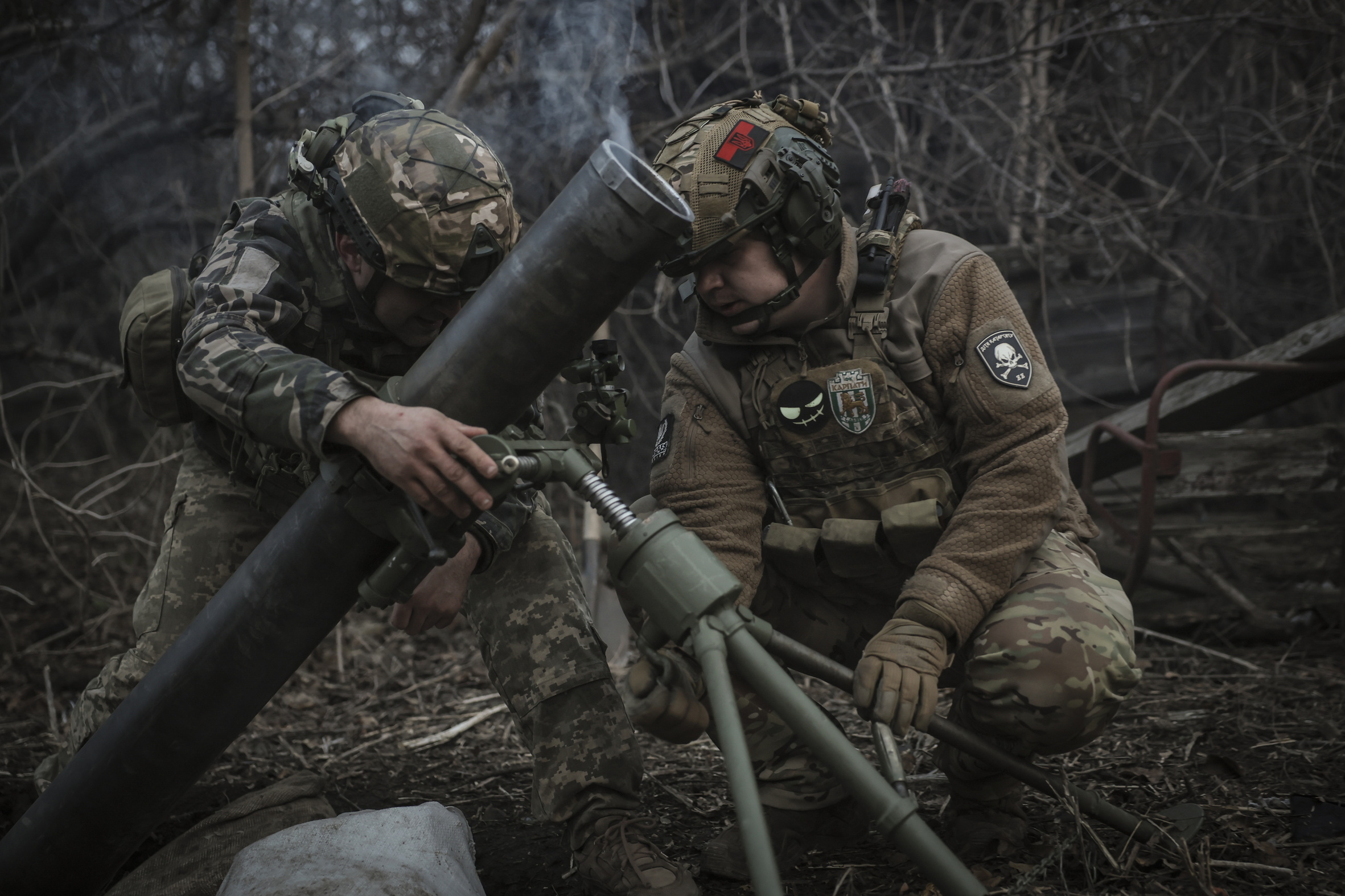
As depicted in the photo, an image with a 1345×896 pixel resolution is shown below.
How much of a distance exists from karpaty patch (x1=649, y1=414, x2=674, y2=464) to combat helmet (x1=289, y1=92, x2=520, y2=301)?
0.64m

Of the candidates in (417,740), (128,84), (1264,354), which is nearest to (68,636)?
(417,740)

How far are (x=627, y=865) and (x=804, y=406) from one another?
1.17 metres

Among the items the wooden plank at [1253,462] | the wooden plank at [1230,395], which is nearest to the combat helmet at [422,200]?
the wooden plank at [1230,395]

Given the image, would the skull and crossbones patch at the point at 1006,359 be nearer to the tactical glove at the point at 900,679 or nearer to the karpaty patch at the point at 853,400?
the karpaty patch at the point at 853,400

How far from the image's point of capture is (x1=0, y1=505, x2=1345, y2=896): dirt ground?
7.58 feet

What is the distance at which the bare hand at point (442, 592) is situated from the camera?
2.54 m

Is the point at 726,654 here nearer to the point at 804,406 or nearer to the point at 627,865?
the point at 627,865

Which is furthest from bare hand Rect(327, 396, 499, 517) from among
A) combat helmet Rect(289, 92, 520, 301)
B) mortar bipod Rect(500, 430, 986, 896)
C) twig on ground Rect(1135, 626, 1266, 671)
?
twig on ground Rect(1135, 626, 1266, 671)

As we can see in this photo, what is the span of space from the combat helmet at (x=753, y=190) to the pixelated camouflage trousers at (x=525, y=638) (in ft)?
2.85

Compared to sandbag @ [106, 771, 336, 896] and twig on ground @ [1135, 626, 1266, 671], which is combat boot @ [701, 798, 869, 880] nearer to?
sandbag @ [106, 771, 336, 896]

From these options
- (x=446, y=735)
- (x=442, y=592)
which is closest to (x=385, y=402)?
(x=442, y=592)

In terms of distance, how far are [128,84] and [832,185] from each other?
4.79m

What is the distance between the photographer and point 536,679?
2578 mm

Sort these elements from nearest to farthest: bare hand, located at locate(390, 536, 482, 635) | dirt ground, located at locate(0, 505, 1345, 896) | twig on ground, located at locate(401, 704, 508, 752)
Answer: dirt ground, located at locate(0, 505, 1345, 896), bare hand, located at locate(390, 536, 482, 635), twig on ground, located at locate(401, 704, 508, 752)
